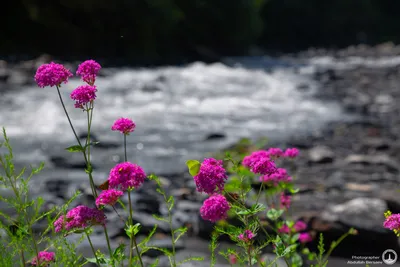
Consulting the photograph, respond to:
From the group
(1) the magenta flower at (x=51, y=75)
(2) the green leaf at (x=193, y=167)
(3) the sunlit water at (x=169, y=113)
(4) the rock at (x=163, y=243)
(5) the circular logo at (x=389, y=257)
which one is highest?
(1) the magenta flower at (x=51, y=75)

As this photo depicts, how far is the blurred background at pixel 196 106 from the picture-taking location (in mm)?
6078

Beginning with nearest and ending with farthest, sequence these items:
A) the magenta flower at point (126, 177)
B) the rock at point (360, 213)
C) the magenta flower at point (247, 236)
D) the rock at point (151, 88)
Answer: the magenta flower at point (126, 177)
the magenta flower at point (247, 236)
the rock at point (360, 213)
the rock at point (151, 88)

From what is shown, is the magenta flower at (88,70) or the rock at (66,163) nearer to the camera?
the magenta flower at (88,70)

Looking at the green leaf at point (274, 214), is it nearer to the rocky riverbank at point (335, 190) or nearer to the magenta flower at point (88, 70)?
the magenta flower at point (88, 70)

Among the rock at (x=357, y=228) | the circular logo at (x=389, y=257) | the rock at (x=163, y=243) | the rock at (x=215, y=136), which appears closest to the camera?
the circular logo at (x=389, y=257)

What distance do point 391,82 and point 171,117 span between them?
25.4 feet

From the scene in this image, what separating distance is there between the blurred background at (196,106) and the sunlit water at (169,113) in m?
0.03

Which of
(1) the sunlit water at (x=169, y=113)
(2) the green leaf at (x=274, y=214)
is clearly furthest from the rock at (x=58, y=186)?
(2) the green leaf at (x=274, y=214)

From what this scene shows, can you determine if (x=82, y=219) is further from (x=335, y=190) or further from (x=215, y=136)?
(x=215, y=136)

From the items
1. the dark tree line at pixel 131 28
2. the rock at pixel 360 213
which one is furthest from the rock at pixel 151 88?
the rock at pixel 360 213

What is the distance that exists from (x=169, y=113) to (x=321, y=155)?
5543 mm

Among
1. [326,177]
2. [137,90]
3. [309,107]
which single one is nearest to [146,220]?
[326,177]

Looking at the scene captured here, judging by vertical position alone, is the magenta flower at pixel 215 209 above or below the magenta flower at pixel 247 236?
above

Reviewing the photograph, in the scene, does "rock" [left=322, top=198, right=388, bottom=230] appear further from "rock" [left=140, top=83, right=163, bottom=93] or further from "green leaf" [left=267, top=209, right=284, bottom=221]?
"rock" [left=140, top=83, right=163, bottom=93]
